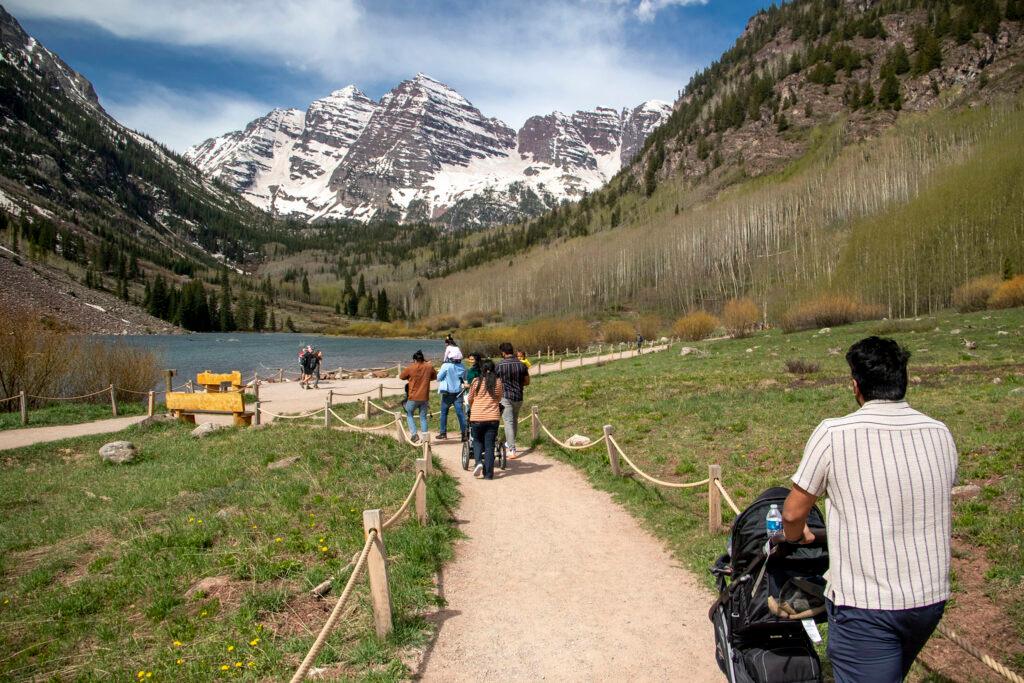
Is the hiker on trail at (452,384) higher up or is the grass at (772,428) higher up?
the hiker on trail at (452,384)

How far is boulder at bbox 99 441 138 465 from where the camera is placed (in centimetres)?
1530

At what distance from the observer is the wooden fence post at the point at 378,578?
5430mm

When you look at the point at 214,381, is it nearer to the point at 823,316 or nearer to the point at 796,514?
the point at 796,514

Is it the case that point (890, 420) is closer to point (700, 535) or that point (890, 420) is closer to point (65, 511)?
point (700, 535)

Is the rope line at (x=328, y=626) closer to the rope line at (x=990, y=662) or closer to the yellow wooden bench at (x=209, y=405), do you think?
the rope line at (x=990, y=662)

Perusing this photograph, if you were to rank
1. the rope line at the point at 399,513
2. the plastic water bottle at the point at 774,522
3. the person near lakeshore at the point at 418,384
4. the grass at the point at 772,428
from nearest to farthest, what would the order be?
the plastic water bottle at the point at 774,522
the rope line at the point at 399,513
the grass at the point at 772,428
the person near lakeshore at the point at 418,384

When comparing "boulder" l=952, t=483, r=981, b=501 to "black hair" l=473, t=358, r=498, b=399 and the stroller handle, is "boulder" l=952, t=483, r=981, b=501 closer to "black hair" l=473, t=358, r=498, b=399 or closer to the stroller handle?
the stroller handle

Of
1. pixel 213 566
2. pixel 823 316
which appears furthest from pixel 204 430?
pixel 823 316

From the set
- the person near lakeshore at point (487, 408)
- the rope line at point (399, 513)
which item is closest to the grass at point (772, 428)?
the person near lakeshore at point (487, 408)

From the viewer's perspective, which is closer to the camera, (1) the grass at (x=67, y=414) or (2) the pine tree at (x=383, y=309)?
(1) the grass at (x=67, y=414)

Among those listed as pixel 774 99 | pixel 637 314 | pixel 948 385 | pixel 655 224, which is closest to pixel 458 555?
pixel 948 385

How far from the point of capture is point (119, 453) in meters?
15.5

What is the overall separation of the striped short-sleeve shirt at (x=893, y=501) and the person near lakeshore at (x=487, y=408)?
340 inches

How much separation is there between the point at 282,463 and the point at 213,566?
4.87 metres
